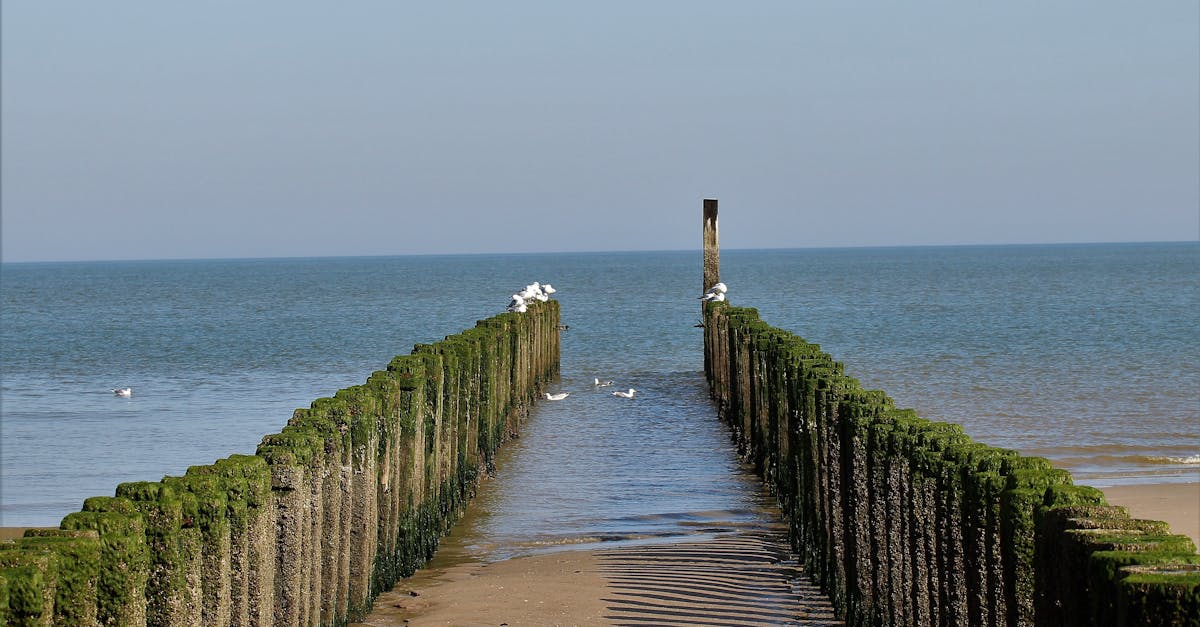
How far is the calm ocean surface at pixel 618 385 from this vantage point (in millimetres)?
16297

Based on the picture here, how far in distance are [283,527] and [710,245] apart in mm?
23269

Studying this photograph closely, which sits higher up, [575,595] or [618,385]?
[575,595]

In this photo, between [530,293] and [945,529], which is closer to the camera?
[945,529]

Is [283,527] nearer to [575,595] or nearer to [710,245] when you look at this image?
[575,595]

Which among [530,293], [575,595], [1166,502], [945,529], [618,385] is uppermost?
[530,293]

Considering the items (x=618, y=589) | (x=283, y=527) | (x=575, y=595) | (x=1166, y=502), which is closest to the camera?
(x=283, y=527)

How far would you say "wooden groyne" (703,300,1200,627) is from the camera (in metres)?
4.63

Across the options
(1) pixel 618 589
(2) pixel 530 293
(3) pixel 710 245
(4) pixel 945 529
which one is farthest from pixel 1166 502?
(3) pixel 710 245

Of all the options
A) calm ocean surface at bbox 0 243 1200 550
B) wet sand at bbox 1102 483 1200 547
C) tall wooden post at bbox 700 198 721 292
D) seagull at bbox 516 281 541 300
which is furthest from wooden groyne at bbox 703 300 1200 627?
tall wooden post at bbox 700 198 721 292

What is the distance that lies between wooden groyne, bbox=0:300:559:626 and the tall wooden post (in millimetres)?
15884

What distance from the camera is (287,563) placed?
7.49 meters

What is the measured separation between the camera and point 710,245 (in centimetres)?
3030

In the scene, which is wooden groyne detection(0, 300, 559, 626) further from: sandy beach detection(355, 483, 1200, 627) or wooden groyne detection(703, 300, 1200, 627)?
wooden groyne detection(703, 300, 1200, 627)

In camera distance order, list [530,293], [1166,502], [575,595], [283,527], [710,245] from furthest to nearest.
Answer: [710,245] → [530,293] → [1166,502] → [575,595] → [283,527]
